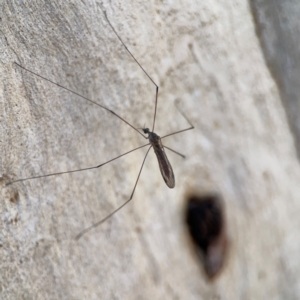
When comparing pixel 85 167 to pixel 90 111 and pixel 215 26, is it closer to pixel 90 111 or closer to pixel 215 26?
pixel 90 111

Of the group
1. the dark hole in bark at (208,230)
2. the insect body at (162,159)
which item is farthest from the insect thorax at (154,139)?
the dark hole in bark at (208,230)

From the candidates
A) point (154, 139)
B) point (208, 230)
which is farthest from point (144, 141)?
point (208, 230)

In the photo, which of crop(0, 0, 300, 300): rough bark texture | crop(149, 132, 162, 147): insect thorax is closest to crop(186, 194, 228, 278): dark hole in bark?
crop(0, 0, 300, 300): rough bark texture

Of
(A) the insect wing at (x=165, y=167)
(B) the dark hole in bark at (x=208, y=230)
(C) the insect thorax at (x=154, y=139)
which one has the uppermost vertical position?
(C) the insect thorax at (x=154, y=139)

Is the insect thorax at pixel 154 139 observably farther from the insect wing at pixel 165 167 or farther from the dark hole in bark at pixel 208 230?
the dark hole in bark at pixel 208 230

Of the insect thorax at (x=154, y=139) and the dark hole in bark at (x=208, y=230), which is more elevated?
the insect thorax at (x=154, y=139)

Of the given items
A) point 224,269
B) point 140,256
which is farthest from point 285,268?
point 140,256

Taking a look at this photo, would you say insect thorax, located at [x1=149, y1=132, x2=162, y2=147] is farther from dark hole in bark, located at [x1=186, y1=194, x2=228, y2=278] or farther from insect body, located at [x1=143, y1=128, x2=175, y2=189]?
dark hole in bark, located at [x1=186, y1=194, x2=228, y2=278]
